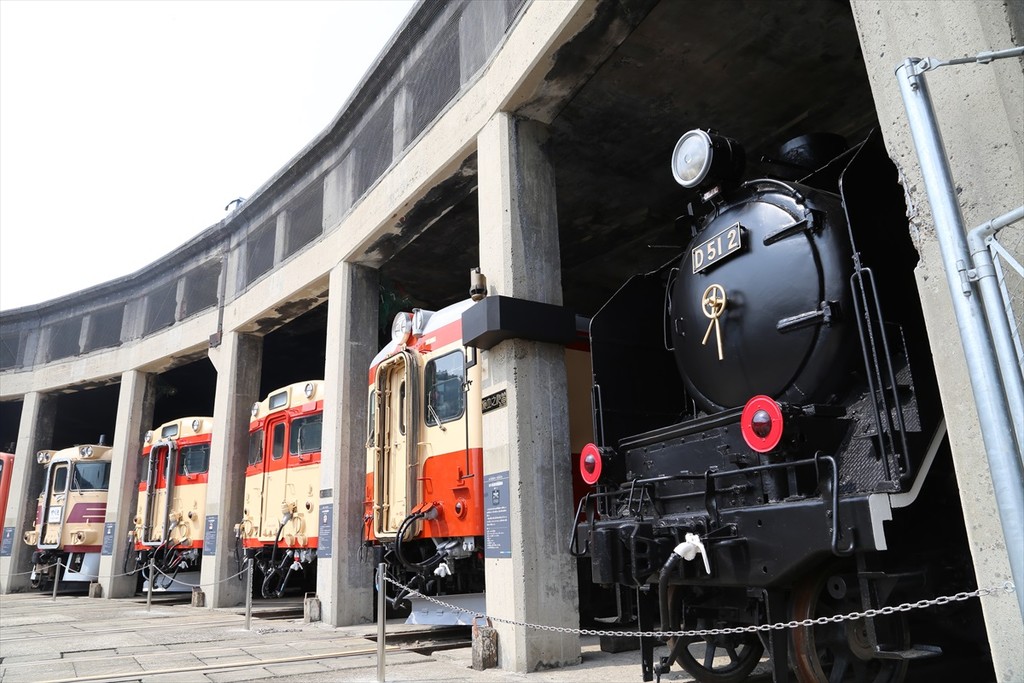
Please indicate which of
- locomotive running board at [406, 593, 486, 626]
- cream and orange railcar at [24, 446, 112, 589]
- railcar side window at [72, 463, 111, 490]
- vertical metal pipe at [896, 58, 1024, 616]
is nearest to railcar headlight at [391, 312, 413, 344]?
locomotive running board at [406, 593, 486, 626]

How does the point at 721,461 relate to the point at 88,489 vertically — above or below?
below

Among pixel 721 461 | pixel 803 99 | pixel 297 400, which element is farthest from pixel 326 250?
pixel 721 461

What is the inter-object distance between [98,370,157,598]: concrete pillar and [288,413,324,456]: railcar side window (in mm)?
6596

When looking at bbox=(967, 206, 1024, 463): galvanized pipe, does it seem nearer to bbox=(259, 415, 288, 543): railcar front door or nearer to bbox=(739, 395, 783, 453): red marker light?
bbox=(739, 395, 783, 453): red marker light

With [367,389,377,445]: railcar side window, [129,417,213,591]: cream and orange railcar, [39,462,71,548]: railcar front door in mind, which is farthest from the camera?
[39,462,71,548]: railcar front door

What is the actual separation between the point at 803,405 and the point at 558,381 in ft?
9.36

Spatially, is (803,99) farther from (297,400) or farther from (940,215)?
(297,400)

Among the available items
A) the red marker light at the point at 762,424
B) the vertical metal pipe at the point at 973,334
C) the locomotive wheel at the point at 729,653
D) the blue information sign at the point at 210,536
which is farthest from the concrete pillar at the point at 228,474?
the vertical metal pipe at the point at 973,334

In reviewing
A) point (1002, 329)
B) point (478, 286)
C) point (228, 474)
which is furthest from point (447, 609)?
point (228, 474)

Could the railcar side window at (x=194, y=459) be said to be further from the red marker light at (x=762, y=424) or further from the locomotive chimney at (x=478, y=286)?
the red marker light at (x=762, y=424)

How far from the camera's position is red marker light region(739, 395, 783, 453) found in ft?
12.1

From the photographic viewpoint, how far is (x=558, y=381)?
663 cm

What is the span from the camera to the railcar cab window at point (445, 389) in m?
7.56

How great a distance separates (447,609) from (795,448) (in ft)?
16.6
